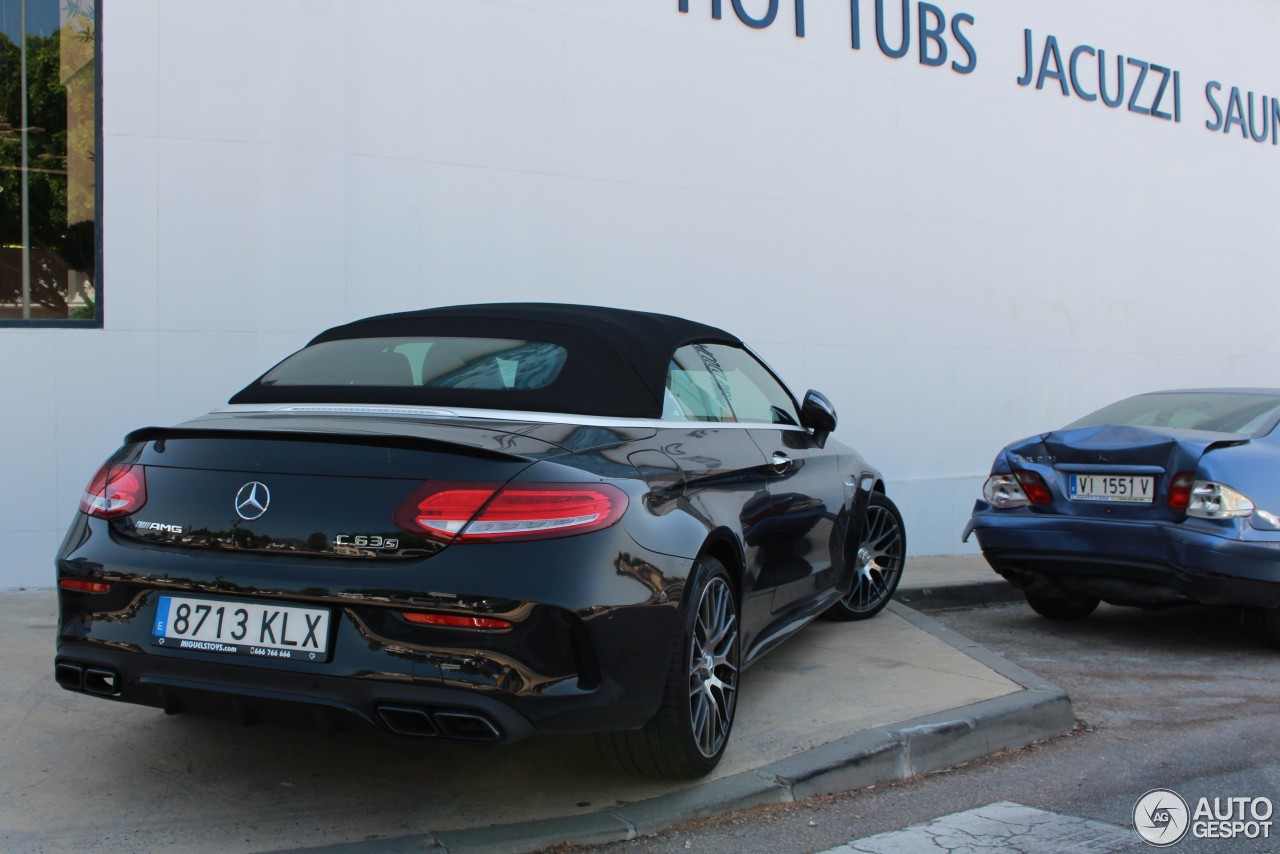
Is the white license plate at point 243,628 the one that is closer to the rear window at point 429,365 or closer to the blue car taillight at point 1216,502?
the rear window at point 429,365

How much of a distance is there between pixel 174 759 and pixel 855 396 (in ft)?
23.3

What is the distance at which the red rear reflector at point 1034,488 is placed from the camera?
657cm

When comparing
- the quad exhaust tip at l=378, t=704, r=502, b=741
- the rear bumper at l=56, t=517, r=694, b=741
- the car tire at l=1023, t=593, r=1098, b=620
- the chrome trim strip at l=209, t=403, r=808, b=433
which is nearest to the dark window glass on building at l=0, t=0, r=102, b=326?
the chrome trim strip at l=209, t=403, r=808, b=433

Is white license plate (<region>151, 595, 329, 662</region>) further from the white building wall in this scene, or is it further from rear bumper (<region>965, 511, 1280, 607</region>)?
rear bumper (<region>965, 511, 1280, 607</region>)

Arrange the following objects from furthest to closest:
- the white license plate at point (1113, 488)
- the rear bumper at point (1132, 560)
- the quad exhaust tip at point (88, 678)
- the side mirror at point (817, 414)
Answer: the white license plate at point (1113, 488) → the rear bumper at point (1132, 560) → the side mirror at point (817, 414) → the quad exhaust tip at point (88, 678)

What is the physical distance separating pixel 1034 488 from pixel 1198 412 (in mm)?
1136

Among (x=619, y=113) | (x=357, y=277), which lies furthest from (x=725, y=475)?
(x=619, y=113)

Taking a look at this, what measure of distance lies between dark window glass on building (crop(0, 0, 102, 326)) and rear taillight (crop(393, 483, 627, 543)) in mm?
4579

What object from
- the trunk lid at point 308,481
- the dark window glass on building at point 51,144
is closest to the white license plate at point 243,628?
the trunk lid at point 308,481

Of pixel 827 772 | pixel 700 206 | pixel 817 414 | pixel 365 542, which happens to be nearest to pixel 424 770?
pixel 365 542

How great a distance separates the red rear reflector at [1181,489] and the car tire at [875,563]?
1363mm

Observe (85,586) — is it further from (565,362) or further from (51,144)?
(51,144)

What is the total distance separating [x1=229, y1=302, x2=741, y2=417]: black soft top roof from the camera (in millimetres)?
3889

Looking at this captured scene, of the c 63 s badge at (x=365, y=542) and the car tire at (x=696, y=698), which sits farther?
the car tire at (x=696, y=698)
